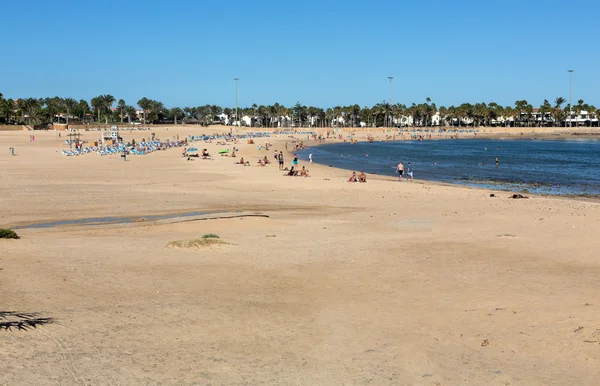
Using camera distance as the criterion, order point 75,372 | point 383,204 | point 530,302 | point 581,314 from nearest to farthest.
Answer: point 75,372, point 581,314, point 530,302, point 383,204

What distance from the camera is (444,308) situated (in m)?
9.58

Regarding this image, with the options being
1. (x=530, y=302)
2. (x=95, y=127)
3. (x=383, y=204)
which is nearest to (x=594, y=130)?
(x=95, y=127)

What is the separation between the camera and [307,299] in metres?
10.0

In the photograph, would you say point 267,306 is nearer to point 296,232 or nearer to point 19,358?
point 19,358

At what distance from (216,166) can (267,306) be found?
36.0 meters

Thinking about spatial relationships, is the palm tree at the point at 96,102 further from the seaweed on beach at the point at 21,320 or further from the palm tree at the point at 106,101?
the seaweed on beach at the point at 21,320

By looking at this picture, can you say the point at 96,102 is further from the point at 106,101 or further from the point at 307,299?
the point at 307,299

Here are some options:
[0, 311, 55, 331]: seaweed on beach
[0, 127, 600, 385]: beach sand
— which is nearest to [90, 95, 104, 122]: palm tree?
[0, 127, 600, 385]: beach sand

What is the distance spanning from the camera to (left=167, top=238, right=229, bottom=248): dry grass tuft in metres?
13.9

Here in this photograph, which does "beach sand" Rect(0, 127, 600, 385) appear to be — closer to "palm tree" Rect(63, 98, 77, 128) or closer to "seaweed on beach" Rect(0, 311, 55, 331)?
"seaweed on beach" Rect(0, 311, 55, 331)

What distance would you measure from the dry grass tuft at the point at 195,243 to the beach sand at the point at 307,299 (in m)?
0.21

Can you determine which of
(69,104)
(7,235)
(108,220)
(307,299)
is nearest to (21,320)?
(307,299)

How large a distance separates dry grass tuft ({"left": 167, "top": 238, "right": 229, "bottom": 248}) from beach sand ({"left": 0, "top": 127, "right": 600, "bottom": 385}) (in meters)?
0.21

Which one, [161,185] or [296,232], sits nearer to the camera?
[296,232]
